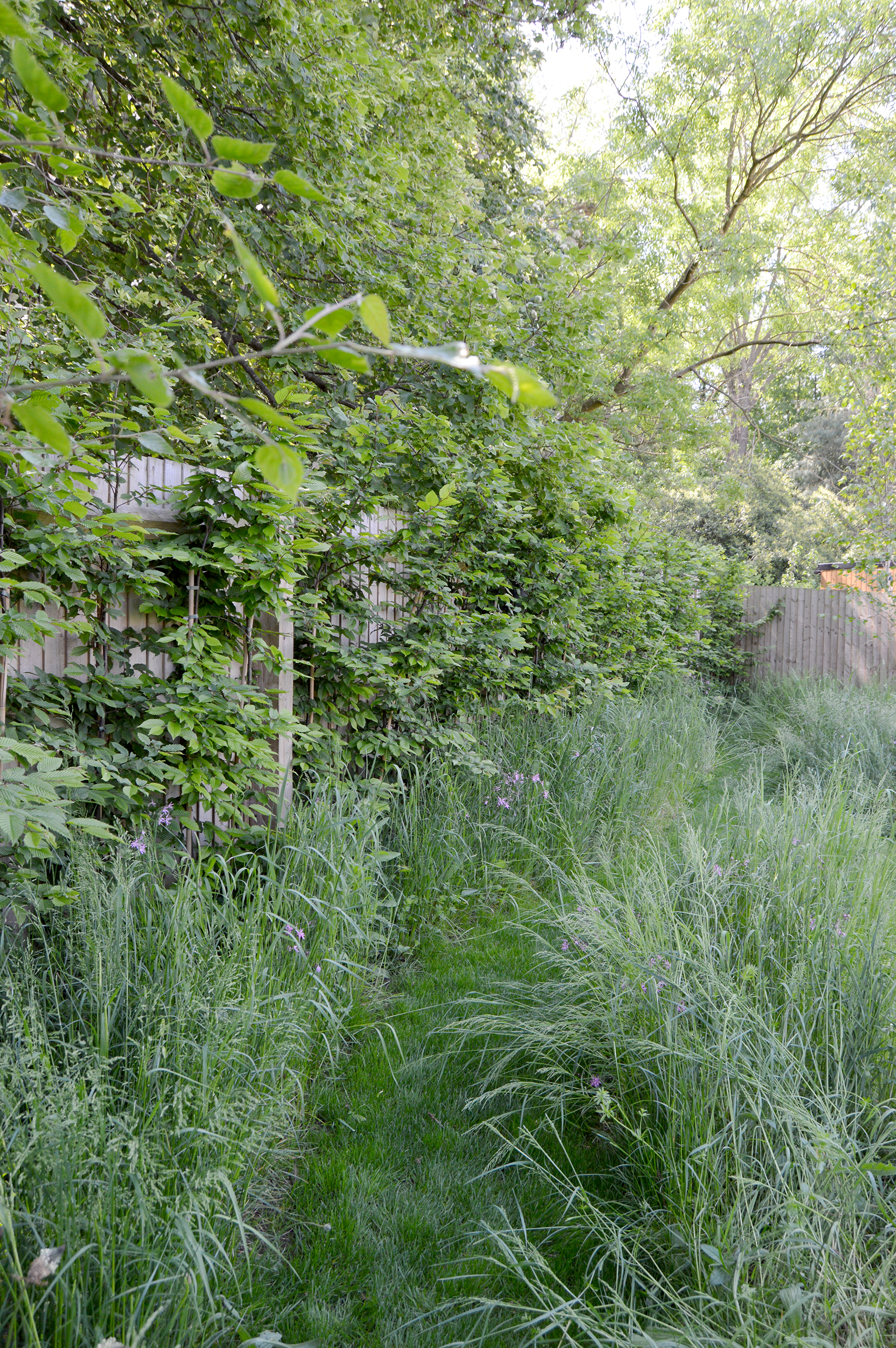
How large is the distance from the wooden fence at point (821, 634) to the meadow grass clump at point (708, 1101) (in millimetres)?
8020

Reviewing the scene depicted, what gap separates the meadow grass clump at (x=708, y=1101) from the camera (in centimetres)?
154

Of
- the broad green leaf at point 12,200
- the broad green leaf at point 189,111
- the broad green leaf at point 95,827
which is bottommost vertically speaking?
the broad green leaf at point 95,827

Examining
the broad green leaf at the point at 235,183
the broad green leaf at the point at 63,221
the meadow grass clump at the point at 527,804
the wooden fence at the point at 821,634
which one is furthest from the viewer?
the wooden fence at the point at 821,634

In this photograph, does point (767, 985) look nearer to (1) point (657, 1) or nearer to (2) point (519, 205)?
(2) point (519, 205)

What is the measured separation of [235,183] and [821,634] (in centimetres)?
1136

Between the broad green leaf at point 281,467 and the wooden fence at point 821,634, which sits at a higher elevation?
the wooden fence at point 821,634

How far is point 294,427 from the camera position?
6.53 ft

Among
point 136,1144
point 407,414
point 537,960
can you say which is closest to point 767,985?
point 537,960

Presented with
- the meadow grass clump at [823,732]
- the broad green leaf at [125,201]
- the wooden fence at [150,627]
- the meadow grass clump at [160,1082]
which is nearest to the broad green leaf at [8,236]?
the broad green leaf at [125,201]

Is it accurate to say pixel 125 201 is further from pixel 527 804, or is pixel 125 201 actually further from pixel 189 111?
pixel 527 804

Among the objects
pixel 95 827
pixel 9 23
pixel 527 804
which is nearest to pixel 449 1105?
pixel 95 827

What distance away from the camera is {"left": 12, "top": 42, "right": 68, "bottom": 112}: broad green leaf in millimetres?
791

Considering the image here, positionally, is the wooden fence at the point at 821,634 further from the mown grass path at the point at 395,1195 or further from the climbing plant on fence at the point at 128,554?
the mown grass path at the point at 395,1195

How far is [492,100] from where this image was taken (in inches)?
314
